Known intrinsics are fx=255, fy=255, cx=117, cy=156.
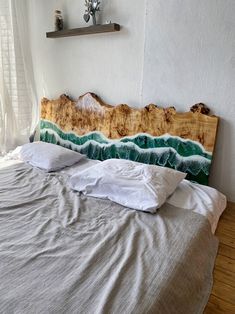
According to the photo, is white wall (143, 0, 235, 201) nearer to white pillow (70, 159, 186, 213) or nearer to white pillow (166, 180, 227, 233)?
white pillow (166, 180, 227, 233)

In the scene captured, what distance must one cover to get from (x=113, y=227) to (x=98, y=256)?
0.70 feet

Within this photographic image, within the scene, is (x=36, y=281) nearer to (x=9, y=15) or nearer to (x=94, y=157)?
(x=94, y=157)

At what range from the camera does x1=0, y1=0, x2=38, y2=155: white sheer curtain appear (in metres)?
2.25

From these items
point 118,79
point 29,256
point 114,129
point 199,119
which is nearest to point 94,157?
point 114,129

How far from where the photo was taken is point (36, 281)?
879 millimetres

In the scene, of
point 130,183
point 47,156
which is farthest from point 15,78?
point 130,183

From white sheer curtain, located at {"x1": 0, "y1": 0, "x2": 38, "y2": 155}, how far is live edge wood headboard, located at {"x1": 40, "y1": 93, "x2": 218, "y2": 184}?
0.58 feet

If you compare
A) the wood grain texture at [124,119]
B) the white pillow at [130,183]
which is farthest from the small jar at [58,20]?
the white pillow at [130,183]

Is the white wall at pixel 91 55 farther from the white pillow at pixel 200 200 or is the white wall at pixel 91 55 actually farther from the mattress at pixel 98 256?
the mattress at pixel 98 256

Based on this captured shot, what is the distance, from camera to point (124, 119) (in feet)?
6.50

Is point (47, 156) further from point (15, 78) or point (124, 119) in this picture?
point (15, 78)

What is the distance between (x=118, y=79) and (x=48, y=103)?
80 cm

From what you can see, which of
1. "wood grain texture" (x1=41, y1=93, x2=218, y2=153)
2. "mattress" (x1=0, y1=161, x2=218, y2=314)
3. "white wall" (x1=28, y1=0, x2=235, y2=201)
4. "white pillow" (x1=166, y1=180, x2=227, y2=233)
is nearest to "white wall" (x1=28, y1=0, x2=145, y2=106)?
"white wall" (x1=28, y1=0, x2=235, y2=201)

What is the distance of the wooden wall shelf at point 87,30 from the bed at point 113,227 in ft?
1.61
